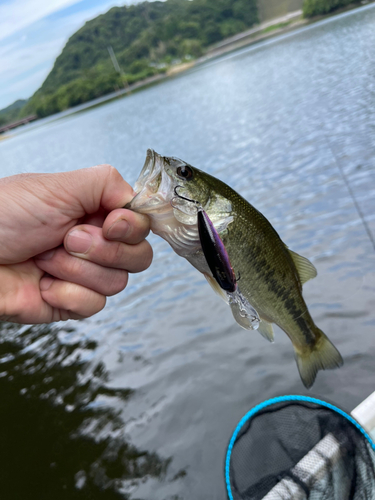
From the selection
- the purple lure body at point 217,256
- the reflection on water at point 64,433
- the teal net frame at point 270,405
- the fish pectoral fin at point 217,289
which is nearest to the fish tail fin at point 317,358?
the teal net frame at point 270,405

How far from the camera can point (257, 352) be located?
5195mm

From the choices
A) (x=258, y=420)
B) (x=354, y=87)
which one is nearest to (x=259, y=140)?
(x=354, y=87)

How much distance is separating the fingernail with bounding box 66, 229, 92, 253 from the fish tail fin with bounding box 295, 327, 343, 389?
1676 millimetres

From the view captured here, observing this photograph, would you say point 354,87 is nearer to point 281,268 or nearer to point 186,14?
point 281,268

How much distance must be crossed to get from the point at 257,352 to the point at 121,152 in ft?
65.7

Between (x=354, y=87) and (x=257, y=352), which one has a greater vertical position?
(x=354, y=87)

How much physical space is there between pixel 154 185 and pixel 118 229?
1.17 feet

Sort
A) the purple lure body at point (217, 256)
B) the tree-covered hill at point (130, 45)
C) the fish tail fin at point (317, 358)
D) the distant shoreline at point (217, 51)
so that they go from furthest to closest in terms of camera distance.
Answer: the tree-covered hill at point (130, 45)
the distant shoreline at point (217, 51)
the fish tail fin at point (317, 358)
the purple lure body at point (217, 256)

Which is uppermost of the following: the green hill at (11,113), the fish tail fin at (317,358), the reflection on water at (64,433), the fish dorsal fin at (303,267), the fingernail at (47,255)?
→ the green hill at (11,113)

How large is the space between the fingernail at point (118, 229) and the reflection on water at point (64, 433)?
308 centimetres

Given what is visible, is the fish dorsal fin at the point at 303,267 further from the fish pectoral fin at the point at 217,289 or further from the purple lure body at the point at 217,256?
the purple lure body at the point at 217,256

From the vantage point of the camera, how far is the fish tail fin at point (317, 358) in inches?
111

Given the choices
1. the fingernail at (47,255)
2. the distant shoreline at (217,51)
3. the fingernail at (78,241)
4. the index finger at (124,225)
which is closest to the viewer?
the index finger at (124,225)

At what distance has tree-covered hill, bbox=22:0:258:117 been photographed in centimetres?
10034
